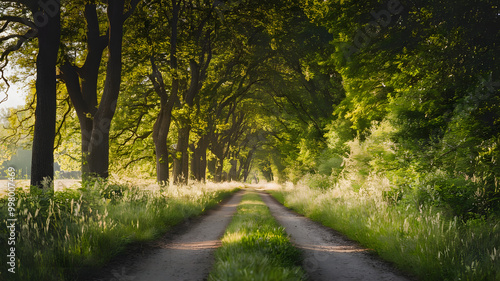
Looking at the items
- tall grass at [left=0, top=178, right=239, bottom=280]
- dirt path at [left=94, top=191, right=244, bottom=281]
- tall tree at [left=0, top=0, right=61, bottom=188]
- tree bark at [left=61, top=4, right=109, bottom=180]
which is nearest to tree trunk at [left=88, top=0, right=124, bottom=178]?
tree bark at [left=61, top=4, right=109, bottom=180]

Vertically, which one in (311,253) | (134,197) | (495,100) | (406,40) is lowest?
(311,253)

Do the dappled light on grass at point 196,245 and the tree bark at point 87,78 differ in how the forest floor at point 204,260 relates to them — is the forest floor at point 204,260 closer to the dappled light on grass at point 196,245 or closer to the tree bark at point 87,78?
the dappled light on grass at point 196,245

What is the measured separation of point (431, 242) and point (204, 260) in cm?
471

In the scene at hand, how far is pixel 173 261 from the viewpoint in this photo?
21.6 feet

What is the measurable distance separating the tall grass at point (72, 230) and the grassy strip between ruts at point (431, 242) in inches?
237

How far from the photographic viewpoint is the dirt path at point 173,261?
220 inches

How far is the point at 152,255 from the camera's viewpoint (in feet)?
23.0

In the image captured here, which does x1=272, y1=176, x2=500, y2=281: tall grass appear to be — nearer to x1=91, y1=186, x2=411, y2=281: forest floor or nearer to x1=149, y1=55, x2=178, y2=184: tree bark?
x1=91, y1=186, x2=411, y2=281: forest floor

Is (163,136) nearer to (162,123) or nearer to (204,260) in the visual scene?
(162,123)

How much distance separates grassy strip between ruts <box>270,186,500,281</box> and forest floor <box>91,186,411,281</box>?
383 mm

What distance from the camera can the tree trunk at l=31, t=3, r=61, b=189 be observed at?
30.2 ft

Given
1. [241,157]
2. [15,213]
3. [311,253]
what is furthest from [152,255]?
[241,157]

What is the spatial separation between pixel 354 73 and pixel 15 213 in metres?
12.4

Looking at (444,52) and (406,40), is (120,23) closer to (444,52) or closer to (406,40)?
(406,40)
